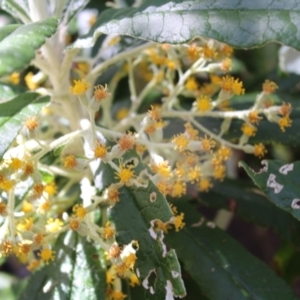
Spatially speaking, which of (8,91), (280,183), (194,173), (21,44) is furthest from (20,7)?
(280,183)

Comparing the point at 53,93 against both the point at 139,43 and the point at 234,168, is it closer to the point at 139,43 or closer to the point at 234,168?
the point at 139,43

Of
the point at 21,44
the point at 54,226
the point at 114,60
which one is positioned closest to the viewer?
the point at 21,44

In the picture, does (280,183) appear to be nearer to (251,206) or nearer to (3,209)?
(251,206)

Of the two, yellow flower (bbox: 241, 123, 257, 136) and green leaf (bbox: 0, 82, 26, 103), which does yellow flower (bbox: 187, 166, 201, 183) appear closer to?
yellow flower (bbox: 241, 123, 257, 136)

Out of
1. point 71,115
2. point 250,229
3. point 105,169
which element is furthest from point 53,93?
point 250,229

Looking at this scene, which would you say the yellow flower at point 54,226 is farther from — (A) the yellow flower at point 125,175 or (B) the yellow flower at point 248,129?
(B) the yellow flower at point 248,129

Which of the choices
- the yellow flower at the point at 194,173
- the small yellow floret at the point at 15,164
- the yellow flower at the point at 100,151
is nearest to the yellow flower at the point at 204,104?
the yellow flower at the point at 194,173

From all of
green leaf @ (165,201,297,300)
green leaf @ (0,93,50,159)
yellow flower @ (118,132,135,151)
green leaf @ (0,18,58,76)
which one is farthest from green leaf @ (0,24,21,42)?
green leaf @ (165,201,297,300)
